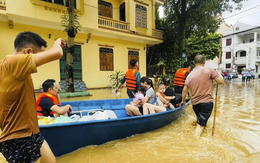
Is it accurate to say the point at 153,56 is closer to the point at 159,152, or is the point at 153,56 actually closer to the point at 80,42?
the point at 80,42

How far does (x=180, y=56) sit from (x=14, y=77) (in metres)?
11.4

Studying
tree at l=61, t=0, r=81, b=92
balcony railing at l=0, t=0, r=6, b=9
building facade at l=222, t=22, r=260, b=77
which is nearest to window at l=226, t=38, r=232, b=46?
building facade at l=222, t=22, r=260, b=77

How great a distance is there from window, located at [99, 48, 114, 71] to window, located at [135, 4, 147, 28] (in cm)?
272

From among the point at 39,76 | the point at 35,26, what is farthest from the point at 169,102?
the point at 35,26

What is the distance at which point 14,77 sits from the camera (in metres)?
1.14

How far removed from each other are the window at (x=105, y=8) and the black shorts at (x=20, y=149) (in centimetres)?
998

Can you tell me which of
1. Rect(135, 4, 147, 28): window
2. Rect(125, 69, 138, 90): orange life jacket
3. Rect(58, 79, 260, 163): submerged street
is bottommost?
Rect(58, 79, 260, 163): submerged street

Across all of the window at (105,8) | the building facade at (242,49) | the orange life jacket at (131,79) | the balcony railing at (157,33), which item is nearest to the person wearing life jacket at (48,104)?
the orange life jacket at (131,79)

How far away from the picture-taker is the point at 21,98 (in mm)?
1229

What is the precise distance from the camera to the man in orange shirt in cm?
110

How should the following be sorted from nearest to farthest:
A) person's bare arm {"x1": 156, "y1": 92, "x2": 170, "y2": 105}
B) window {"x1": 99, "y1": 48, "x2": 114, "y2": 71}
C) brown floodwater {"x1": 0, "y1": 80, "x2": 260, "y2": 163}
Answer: brown floodwater {"x1": 0, "y1": 80, "x2": 260, "y2": 163} → person's bare arm {"x1": 156, "y1": 92, "x2": 170, "y2": 105} → window {"x1": 99, "y1": 48, "x2": 114, "y2": 71}

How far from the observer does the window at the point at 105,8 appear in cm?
1021

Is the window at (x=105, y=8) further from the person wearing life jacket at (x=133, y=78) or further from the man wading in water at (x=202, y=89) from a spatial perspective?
the man wading in water at (x=202, y=89)

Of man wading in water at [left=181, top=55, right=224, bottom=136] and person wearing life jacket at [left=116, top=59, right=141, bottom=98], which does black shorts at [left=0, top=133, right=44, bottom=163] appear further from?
person wearing life jacket at [left=116, top=59, right=141, bottom=98]
